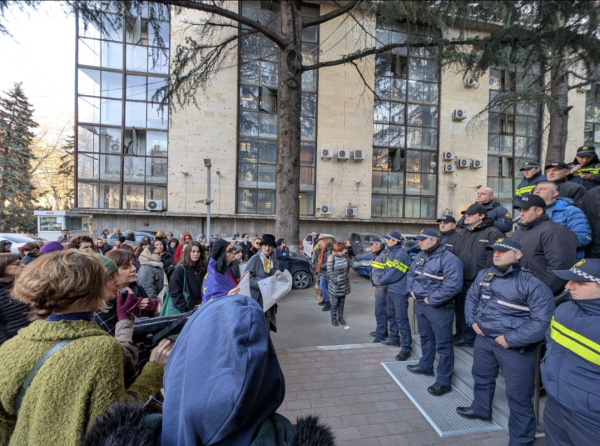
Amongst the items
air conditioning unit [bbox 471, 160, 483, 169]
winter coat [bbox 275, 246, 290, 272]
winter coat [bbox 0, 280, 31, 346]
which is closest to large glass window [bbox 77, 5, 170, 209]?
winter coat [bbox 275, 246, 290, 272]

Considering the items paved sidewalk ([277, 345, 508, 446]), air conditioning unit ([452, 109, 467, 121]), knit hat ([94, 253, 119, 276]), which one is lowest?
paved sidewalk ([277, 345, 508, 446])

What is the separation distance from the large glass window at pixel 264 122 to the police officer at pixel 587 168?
14.6 m

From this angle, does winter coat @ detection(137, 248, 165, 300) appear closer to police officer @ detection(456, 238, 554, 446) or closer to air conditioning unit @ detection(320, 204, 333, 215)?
police officer @ detection(456, 238, 554, 446)

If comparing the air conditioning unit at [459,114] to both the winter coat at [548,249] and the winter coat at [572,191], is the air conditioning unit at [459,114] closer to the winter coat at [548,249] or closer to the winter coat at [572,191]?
the winter coat at [572,191]

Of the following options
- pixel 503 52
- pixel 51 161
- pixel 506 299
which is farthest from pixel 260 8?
pixel 51 161

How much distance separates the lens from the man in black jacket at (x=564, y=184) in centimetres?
355

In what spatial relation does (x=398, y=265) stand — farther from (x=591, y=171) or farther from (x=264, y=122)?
(x=264, y=122)

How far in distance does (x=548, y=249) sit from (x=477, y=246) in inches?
44.7

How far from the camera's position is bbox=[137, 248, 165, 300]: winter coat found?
455 cm

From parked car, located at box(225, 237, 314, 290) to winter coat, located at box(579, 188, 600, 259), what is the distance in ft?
23.7

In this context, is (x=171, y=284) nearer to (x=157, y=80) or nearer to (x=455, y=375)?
(x=455, y=375)

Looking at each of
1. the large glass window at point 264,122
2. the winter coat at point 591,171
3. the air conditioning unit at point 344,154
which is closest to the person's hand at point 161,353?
the winter coat at point 591,171

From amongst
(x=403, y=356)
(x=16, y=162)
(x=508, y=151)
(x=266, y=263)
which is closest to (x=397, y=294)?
(x=403, y=356)

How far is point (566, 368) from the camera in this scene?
1907mm
